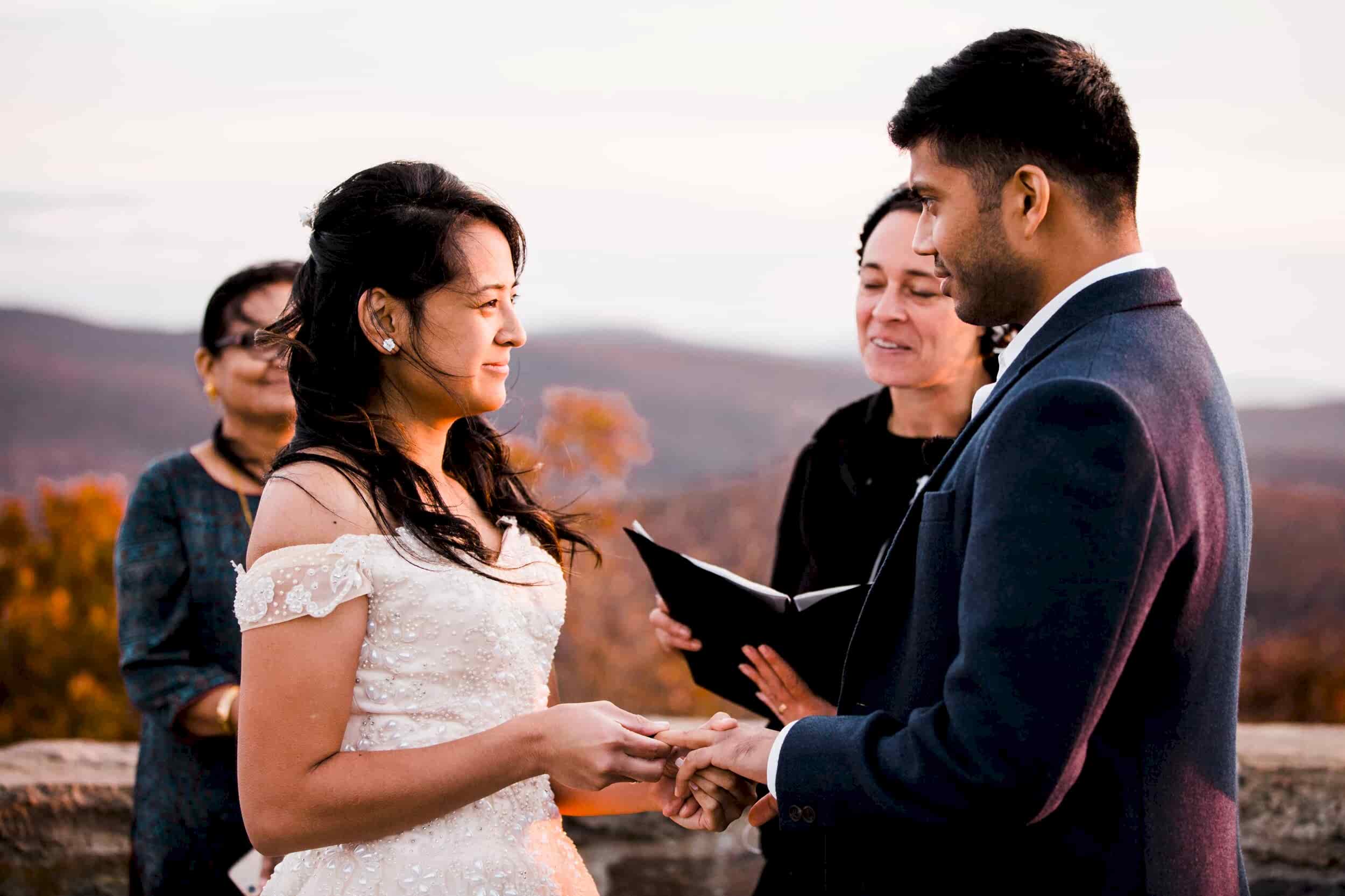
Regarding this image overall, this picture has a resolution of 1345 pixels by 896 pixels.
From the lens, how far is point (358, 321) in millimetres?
1935

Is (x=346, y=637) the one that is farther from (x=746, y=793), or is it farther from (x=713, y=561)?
(x=713, y=561)

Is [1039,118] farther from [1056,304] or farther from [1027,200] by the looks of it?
[1056,304]

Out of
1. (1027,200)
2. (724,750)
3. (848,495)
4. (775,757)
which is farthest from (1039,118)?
(848,495)

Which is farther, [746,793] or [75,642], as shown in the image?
[75,642]

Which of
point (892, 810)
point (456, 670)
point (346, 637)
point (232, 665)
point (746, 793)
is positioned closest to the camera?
point (892, 810)

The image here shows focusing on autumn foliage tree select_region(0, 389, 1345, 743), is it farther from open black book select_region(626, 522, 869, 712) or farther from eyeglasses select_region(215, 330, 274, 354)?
open black book select_region(626, 522, 869, 712)

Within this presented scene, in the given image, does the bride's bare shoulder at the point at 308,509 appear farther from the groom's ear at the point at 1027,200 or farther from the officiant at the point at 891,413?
the officiant at the point at 891,413

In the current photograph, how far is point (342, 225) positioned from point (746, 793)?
1.19 m

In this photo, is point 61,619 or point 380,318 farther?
point 61,619

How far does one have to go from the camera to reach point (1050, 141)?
1.53m

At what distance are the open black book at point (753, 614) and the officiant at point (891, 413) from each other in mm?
612

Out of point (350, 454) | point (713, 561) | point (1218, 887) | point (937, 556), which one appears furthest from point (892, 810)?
point (713, 561)

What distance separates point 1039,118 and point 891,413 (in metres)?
1.50

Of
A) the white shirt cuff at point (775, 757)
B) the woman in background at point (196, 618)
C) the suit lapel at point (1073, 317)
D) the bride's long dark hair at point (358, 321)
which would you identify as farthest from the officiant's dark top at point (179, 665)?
the suit lapel at point (1073, 317)
